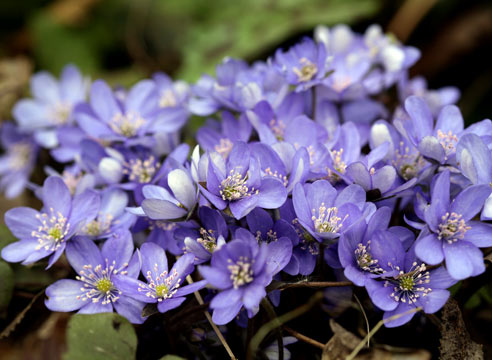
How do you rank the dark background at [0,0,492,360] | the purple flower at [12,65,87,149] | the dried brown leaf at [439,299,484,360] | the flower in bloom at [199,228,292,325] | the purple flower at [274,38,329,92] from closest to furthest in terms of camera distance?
the flower in bloom at [199,228,292,325] → the dried brown leaf at [439,299,484,360] → the purple flower at [274,38,329,92] → the purple flower at [12,65,87,149] → the dark background at [0,0,492,360]

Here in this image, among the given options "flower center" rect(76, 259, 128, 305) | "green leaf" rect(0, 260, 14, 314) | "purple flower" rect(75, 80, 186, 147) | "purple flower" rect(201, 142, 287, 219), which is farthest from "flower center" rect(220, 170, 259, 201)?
"green leaf" rect(0, 260, 14, 314)

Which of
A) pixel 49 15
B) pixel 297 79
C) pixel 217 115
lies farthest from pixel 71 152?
pixel 49 15

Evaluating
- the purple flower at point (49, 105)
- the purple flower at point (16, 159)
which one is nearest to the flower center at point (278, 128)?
the purple flower at point (49, 105)

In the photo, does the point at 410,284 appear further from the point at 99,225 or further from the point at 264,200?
the point at 99,225

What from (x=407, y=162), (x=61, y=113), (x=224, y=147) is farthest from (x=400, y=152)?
(x=61, y=113)

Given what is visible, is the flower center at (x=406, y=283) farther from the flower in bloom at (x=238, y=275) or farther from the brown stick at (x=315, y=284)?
the flower in bloom at (x=238, y=275)

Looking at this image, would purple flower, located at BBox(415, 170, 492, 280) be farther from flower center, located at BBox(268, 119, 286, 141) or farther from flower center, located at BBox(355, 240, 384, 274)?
flower center, located at BBox(268, 119, 286, 141)

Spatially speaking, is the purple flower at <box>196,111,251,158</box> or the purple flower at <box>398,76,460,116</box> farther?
the purple flower at <box>398,76,460,116</box>
